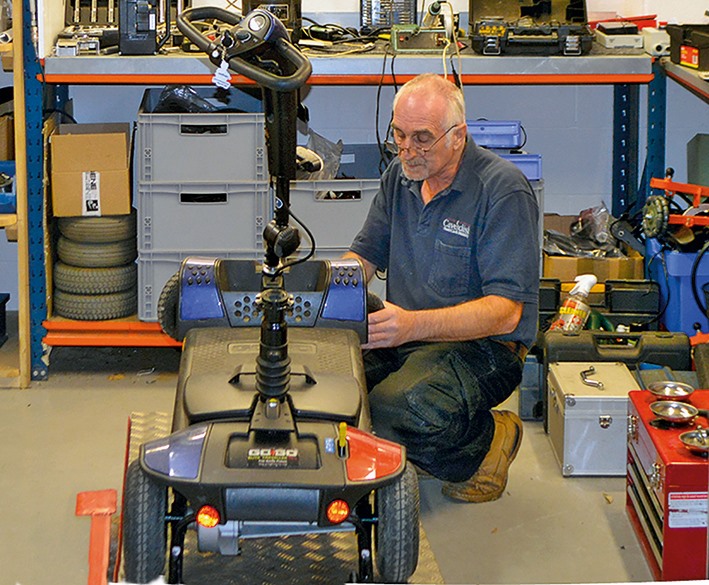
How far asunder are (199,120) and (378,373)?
4.33ft

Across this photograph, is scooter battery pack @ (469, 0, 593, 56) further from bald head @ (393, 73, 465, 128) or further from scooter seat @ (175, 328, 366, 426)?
scooter seat @ (175, 328, 366, 426)

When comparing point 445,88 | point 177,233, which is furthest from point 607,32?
point 177,233

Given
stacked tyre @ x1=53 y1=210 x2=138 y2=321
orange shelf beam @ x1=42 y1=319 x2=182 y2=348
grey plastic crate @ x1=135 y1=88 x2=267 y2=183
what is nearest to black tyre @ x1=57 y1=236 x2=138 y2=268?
stacked tyre @ x1=53 y1=210 x2=138 y2=321

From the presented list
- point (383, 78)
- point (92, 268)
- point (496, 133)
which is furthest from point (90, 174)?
point (496, 133)

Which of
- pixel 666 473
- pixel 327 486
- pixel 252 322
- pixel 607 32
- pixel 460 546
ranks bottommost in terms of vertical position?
pixel 460 546

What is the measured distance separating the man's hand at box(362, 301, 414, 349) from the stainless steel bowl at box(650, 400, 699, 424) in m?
0.63

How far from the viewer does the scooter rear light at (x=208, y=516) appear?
6.95 ft

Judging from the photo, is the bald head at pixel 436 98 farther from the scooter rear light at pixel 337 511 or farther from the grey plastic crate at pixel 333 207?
the scooter rear light at pixel 337 511

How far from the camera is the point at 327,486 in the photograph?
209cm

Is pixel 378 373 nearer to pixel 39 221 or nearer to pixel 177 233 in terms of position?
pixel 177 233

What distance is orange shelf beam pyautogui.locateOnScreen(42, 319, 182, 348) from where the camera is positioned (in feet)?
14.0

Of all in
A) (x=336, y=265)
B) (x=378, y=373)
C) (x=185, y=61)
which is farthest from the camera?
(x=185, y=61)

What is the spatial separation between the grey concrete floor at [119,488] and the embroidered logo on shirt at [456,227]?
29.3 inches

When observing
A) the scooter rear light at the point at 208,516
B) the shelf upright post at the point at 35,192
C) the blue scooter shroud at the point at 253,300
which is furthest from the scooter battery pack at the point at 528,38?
the scooter rear light at the point at 208,516
